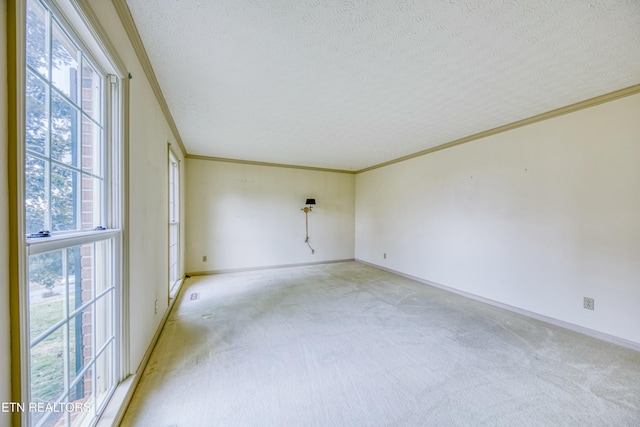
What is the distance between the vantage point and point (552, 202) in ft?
8.80

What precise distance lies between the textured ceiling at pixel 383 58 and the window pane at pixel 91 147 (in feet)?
2.42

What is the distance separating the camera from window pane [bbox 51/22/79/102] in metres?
1.01

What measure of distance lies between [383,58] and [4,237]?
2142mm

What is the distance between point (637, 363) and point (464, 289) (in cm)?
169

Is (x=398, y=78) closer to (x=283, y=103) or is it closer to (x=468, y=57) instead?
(x=468, y=57)

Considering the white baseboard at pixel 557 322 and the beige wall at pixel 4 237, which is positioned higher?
the beige wall at pixel 4 237

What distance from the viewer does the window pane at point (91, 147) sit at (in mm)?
1260

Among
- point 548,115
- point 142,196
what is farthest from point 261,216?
point 548,115

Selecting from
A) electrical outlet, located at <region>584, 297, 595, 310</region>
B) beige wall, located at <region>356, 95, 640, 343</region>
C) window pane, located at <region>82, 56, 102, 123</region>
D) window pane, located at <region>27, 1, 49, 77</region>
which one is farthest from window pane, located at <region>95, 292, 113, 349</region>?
electrical outlet, located at <region>584, 297, 595, 310</region>

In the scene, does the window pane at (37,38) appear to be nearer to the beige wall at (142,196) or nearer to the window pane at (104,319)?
the beige wall at (142,196)

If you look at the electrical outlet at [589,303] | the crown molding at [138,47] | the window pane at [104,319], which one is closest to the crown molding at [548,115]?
the electrical outlet at [589,303]

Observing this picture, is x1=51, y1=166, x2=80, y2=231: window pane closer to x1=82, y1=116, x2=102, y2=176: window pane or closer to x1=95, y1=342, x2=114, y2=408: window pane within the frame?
x1=82, y1=116, x2=102, y2=176: window pane

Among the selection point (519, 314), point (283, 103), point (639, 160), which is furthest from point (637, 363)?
point (283, 103)

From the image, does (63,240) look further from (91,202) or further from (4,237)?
(91,202)
